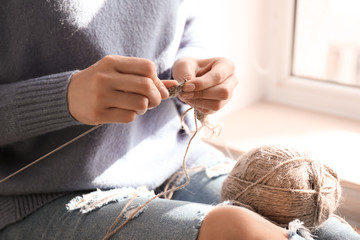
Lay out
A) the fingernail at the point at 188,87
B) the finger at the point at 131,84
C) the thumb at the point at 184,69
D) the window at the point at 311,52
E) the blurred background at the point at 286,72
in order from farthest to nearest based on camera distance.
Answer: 1. the window at the point at 311,52
2. the blurred background at the point at 286,72
3. the thumb at the point at 184,69
4. the fingernail at the point at 188,87
5. the finger at the point at 131,84

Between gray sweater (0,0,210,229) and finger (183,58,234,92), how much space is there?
0.14m

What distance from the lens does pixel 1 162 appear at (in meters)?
0.96

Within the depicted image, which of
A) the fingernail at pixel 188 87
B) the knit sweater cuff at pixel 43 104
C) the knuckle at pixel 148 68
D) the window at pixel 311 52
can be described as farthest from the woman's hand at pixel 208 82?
the window at pixel 311 52

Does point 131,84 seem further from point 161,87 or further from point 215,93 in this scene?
point 215,93

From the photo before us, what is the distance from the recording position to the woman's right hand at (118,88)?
0.73 meters

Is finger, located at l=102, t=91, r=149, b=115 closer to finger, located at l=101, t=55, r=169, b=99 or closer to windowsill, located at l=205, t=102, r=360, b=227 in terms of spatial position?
finger, located at l=101, t=55, r=169, b=99

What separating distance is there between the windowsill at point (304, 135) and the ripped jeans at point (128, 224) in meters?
0.30

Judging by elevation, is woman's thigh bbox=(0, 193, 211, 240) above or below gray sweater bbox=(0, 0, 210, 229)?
below

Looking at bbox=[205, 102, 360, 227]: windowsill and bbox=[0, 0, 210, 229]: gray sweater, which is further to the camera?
bbox=[205, 102, 360, 227]: windowsill

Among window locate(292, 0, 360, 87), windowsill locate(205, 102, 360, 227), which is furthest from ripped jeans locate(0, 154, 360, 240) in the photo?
window locate(292, 0, 360, 87)

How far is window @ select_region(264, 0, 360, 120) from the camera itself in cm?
156

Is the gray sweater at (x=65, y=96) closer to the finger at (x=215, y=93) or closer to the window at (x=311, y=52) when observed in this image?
the finger at (x=215, y=93)

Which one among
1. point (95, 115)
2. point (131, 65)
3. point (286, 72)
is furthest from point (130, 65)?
point (286, 72)

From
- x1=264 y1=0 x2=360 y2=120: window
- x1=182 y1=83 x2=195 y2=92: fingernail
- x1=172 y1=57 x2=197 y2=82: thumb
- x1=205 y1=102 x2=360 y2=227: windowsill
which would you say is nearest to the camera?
x1=182 y1=83 x2=195 y2=92: fingernail
